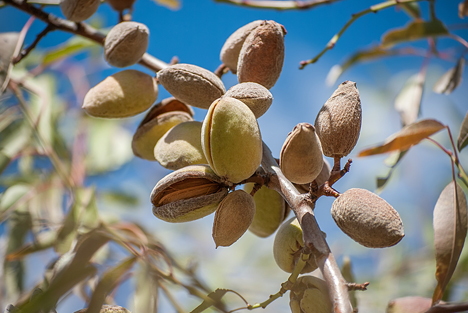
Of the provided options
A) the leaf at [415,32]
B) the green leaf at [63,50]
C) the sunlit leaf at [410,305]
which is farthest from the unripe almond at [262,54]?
the green leaf at [63,50]

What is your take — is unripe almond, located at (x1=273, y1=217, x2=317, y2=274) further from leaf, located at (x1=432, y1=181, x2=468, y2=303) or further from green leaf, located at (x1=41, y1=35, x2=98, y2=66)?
green leaf, located at (x1=41, y1=35, x2=98, y2=66)

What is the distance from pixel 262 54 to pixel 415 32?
766 mm

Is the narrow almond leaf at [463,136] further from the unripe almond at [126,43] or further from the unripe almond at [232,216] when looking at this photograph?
the unripe almond at [126,43]

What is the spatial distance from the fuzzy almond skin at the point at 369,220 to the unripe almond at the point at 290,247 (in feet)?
0.48

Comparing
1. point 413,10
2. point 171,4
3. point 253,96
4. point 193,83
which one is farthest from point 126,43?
point 413,10

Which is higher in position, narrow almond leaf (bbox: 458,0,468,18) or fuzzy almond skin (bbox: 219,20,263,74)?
narrow almond leaf (bbox: 458,0,468,18)

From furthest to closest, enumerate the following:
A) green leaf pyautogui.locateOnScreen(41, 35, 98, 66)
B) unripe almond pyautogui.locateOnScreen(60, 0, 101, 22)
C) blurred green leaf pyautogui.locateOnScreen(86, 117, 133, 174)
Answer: blurred green leaf pyautogui.locateOnScreen(86, 117, 133, 174), green leaf pyautogui.locateOnScreen(41, 35, 98, 66), unripe almond pyautogui.locateOnScreen(60, 0, 101, 22)

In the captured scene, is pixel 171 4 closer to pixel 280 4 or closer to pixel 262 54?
Result: pixel 280 4

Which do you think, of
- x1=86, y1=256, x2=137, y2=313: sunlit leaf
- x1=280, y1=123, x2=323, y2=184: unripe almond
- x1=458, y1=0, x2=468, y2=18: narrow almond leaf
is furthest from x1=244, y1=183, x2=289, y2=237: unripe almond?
x1=458, y1=0, x2=468, y2=18: narrow almond leaf

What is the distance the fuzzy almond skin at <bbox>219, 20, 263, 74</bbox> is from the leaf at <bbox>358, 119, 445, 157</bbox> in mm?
422

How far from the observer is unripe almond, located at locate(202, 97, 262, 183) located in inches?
28.1

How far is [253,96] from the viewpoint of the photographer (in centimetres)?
78

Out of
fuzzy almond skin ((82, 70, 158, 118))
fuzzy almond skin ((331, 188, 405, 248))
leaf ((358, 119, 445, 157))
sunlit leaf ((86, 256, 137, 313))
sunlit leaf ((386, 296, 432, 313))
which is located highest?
fuzzy almond skin ((82, 70, 158, 118))

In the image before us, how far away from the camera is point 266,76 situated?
0.88 m
